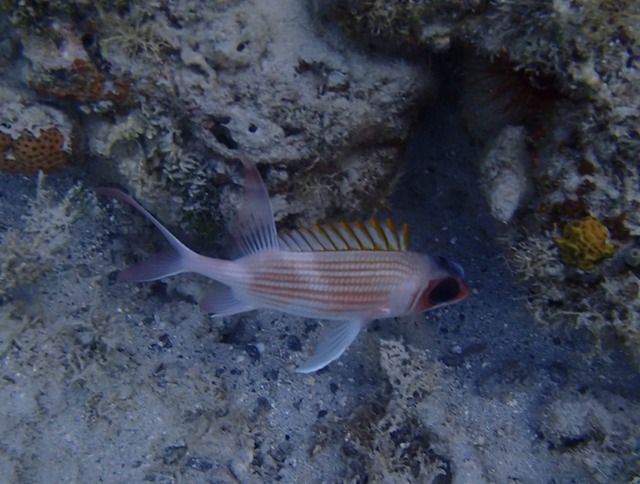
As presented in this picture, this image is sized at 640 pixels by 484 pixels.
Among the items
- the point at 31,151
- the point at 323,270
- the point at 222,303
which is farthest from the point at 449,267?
the point at 31,151

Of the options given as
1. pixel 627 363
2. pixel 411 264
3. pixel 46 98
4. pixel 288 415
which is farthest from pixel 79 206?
pixel 627 363

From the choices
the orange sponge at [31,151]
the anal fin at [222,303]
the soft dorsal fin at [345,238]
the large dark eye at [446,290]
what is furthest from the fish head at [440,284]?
the orange sponge at [31,151]

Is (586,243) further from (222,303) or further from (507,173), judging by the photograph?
(222,303)

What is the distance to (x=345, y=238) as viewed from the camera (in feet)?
9.41

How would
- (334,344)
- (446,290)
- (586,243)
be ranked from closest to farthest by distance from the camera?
(586,243) < (446,290) < (334,344)

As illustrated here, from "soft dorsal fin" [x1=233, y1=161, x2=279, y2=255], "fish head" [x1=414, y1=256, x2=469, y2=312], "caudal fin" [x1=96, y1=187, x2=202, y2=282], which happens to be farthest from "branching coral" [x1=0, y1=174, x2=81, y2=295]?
"fish head" [x1=414, y1=256, x2=469, y2=312]

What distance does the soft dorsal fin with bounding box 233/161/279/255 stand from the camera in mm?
2859

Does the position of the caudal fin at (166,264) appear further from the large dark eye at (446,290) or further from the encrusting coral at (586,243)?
the encrusting coral at (586,243)

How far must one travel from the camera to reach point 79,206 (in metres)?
3.77

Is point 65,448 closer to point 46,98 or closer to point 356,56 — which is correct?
point 46,98

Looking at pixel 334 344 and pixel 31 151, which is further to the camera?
pixel 31 151

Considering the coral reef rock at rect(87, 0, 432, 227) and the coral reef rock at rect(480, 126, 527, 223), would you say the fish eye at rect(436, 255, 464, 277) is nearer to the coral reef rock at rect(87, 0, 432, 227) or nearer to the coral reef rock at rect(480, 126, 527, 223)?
the coral reef rock at rect(480, 126, 527, 223)

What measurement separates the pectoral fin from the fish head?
45cm

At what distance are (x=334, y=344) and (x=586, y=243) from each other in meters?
1.57
